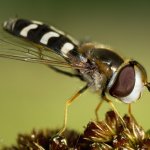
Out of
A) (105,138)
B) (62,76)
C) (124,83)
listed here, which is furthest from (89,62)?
(62,76)

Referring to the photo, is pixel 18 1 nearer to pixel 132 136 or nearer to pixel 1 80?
pixel 1 80

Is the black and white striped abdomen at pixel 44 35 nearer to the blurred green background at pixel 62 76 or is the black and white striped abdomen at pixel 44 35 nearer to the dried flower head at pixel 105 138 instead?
the dried flower head at pixel 105 138

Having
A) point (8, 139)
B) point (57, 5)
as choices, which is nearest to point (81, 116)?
point (8, 139)

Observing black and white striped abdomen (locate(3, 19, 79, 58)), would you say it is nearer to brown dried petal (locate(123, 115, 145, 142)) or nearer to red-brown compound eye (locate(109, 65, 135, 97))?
red-brown compound eye (locate(109, 65, 135, 97))

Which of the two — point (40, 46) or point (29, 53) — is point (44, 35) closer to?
point (40, 46)

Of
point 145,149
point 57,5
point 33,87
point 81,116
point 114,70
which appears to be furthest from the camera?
point 57,5

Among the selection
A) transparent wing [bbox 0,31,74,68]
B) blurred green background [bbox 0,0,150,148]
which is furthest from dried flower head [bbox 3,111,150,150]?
blurred green background [bbox 0,0,150,148]
